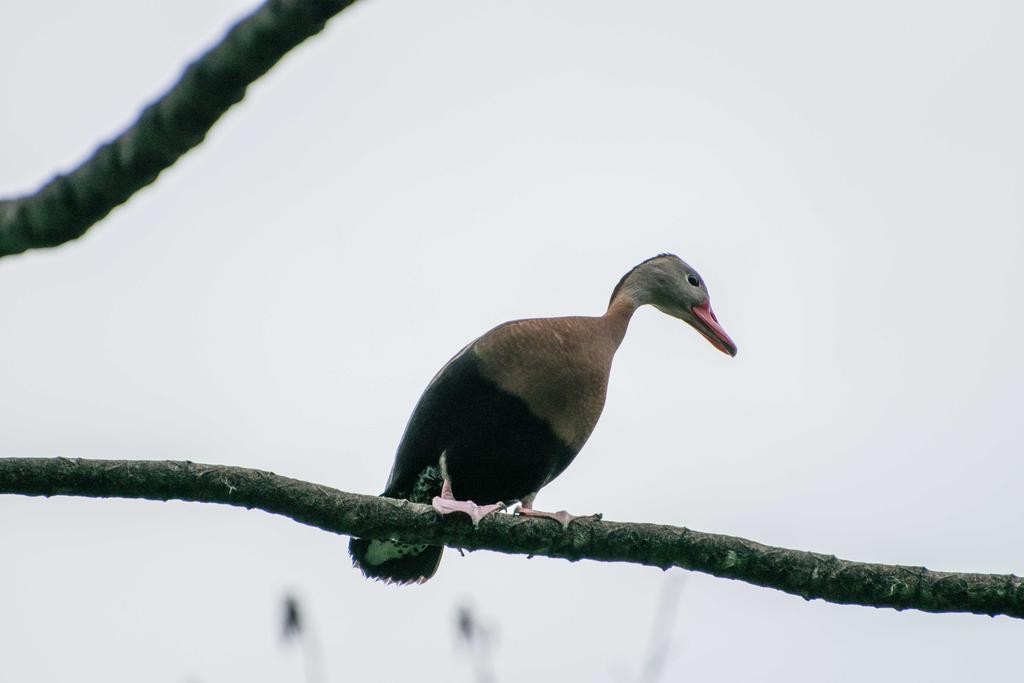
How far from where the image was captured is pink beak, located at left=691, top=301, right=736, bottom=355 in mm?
6637

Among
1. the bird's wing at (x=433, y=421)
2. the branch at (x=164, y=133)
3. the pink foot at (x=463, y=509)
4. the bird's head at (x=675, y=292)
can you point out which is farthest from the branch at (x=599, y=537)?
the bird's head at (x=675, y=292)

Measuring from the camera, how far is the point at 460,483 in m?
5.30

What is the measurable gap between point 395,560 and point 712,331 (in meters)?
2.18

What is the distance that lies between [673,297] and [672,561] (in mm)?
2823

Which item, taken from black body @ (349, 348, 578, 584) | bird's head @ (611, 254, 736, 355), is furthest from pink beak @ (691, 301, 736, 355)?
black body @ (349, 348, 578, 584)

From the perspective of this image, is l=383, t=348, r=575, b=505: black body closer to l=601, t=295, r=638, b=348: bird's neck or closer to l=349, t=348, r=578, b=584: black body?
l=349, t=348, r=578, b=584: black body

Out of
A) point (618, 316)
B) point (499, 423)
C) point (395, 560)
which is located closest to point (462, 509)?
point (499, 423)

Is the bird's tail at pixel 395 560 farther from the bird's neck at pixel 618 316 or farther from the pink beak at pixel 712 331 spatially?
the pink beak at pixel 712 331

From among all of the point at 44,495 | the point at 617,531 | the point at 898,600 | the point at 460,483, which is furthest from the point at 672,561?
the point at 44,495

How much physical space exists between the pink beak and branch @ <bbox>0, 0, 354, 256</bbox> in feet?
16.7

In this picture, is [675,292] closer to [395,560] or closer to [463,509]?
[395,560]

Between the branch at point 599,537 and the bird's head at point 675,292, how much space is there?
8.44 ft

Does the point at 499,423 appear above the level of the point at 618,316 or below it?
below

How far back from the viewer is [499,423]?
522 centimetres
